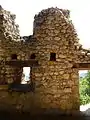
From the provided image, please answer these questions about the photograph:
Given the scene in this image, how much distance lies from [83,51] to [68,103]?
70.5 inches

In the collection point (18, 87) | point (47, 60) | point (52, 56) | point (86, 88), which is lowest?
point (86, 88)

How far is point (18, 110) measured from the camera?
25.4 ft

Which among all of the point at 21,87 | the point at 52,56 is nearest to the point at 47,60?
the point at 52,56

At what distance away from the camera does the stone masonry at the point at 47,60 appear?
777 centimetres

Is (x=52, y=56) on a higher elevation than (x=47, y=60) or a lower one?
higher

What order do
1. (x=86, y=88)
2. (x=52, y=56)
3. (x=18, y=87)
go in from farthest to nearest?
(x=86, y=88), (x=52, y=56), (x=18, y=87)

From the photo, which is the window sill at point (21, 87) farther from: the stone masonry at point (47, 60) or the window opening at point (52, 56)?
the window opening at point (52, 56)

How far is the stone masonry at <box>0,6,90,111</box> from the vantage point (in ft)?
25.5

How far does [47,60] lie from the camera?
7969 mm

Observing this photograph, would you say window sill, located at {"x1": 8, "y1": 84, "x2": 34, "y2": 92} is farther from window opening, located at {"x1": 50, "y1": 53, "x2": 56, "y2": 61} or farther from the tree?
the tree

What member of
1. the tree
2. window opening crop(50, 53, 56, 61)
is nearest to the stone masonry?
window opening crop(50, 53, 56, 61)

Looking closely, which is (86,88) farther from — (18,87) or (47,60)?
(18,87)

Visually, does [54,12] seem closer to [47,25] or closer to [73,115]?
[47,25]

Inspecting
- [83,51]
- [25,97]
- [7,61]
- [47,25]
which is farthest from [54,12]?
[25,97]
